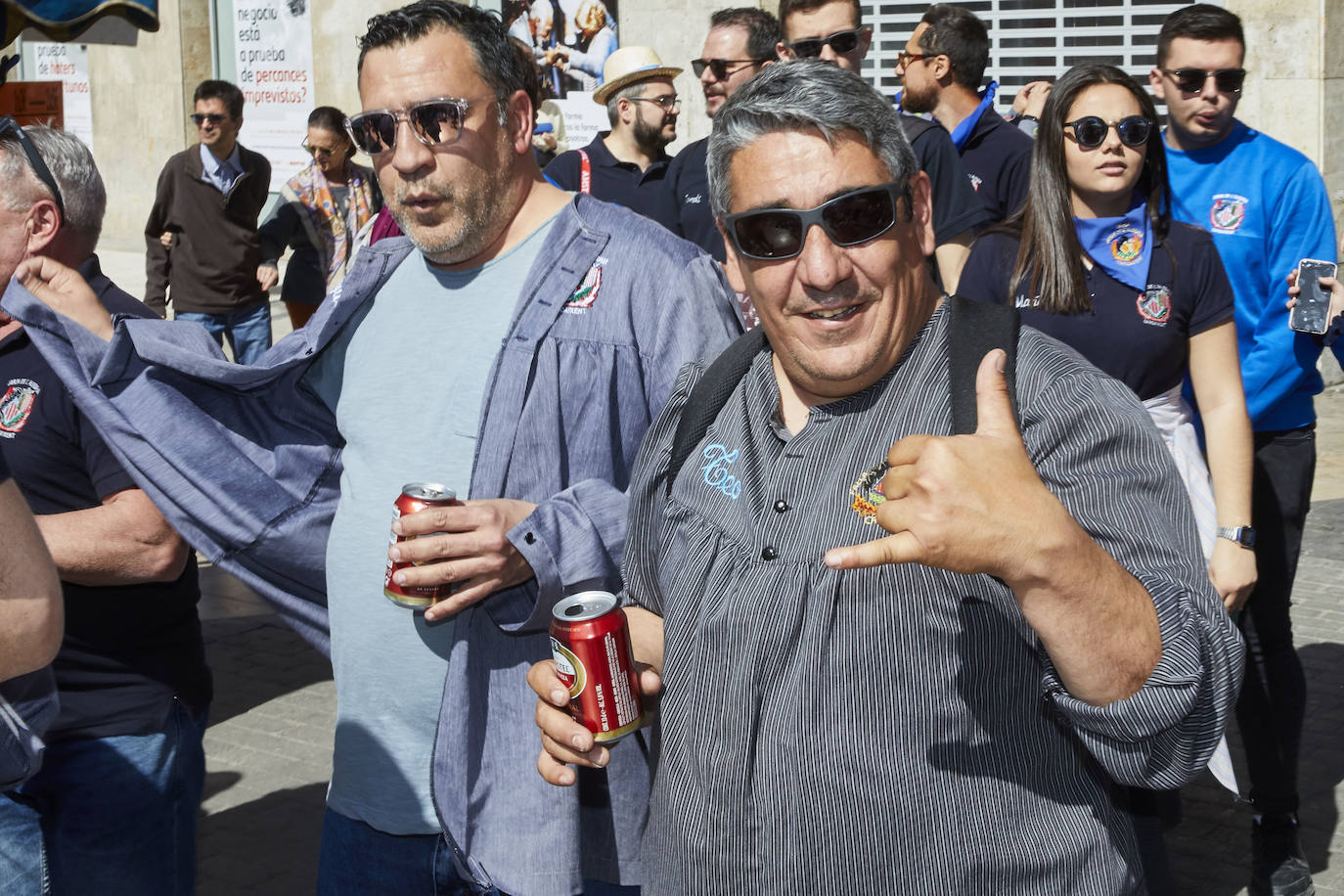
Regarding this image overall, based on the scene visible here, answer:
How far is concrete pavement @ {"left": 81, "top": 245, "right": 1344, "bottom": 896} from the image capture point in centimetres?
480

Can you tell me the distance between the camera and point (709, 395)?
94.2 inches

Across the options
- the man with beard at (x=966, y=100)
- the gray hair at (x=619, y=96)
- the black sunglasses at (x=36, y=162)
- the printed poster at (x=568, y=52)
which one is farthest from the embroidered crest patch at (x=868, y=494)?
the printed poster at (x=568, y=52)

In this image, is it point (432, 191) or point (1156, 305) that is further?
point (1156, 305)

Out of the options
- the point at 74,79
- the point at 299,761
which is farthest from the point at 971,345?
the point at 74,79

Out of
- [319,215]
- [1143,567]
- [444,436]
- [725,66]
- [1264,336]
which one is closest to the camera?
[1143,567]

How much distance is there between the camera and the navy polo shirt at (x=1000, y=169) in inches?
235

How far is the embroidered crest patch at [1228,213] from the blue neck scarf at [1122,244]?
2.62 feet

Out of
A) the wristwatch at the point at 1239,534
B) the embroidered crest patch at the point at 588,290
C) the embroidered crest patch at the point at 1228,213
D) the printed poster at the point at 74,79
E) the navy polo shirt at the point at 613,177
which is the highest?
the printed poster at the point at 74,79

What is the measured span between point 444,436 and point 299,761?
320cm

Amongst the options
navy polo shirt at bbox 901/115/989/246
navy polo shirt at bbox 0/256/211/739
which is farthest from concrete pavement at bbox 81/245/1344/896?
navy polo shirt at bbox 901/115/989/246

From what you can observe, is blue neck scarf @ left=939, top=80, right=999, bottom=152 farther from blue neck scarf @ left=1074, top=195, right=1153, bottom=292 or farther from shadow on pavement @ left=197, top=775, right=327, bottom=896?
shadow on pavement @ left=197, top=775, right=327, bottom=896

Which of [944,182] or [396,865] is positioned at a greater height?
[944,182]

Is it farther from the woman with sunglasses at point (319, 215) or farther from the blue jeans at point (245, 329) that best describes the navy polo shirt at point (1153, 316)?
the blue jeans at point (245, 329)

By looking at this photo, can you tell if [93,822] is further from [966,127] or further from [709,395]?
[966,127]
